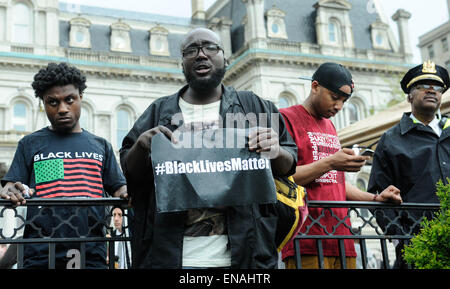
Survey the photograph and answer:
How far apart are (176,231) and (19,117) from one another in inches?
1188

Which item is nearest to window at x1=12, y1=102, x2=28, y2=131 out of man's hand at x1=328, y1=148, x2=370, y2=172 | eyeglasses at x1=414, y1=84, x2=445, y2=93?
eyeglasses at x1=414, y1=84, x2=445, y2=93

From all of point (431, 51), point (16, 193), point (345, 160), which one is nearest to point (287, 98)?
point (345, 160)

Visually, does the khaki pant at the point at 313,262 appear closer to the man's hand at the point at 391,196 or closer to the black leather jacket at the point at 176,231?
the man's hand at the point at 391,196

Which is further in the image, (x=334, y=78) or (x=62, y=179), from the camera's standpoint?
(x=334, y=78)

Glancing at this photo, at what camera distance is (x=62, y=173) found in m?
4.24

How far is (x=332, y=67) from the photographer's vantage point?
473cm

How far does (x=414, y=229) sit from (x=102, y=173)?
264 cm

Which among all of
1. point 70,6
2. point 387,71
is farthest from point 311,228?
point 70,6

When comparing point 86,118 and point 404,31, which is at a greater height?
point 404,31

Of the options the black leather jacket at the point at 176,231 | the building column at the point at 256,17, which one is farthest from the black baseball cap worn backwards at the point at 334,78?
the building column at the point at 256,17

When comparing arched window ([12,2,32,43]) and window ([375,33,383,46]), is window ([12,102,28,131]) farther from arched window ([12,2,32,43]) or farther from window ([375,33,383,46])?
window ([375,33,383,46])

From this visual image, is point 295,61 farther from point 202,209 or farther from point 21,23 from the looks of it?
point 202,209

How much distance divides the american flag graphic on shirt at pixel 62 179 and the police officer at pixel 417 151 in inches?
94.8

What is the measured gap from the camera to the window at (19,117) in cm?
3123
